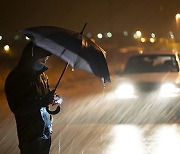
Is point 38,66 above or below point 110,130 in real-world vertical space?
below

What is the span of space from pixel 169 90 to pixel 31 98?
671 cm

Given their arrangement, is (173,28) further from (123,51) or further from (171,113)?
(171,113)

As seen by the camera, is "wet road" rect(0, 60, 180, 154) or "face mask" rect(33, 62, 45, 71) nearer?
"face mask" rect(33, 62, 45, 71)

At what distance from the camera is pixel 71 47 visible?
4230 millimetres

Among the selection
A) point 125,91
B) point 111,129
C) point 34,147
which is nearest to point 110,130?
point 111,129

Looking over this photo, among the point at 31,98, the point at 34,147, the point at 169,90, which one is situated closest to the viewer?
the point at 31,98

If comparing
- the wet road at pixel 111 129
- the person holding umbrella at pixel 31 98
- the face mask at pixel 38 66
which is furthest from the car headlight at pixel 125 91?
the face mask at pixel 38 66

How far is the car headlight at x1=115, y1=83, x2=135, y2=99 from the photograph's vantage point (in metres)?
10.4

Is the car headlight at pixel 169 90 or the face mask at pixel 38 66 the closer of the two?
the face mask at pixel 38 66

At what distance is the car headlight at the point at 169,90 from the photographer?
10203mm

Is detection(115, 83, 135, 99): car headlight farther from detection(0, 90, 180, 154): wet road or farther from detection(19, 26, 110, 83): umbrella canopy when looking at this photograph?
detection(19, 26, 110, 83): umbrella canopy

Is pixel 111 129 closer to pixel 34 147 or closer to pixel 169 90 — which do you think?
pixel 169 90

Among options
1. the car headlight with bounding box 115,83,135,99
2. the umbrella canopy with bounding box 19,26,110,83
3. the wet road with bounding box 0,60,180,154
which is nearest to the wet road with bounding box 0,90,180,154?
the wet road with bounding box 0,60,180,154

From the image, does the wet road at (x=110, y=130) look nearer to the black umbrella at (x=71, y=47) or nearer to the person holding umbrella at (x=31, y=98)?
the black umbrella at (x=71, y=47)
